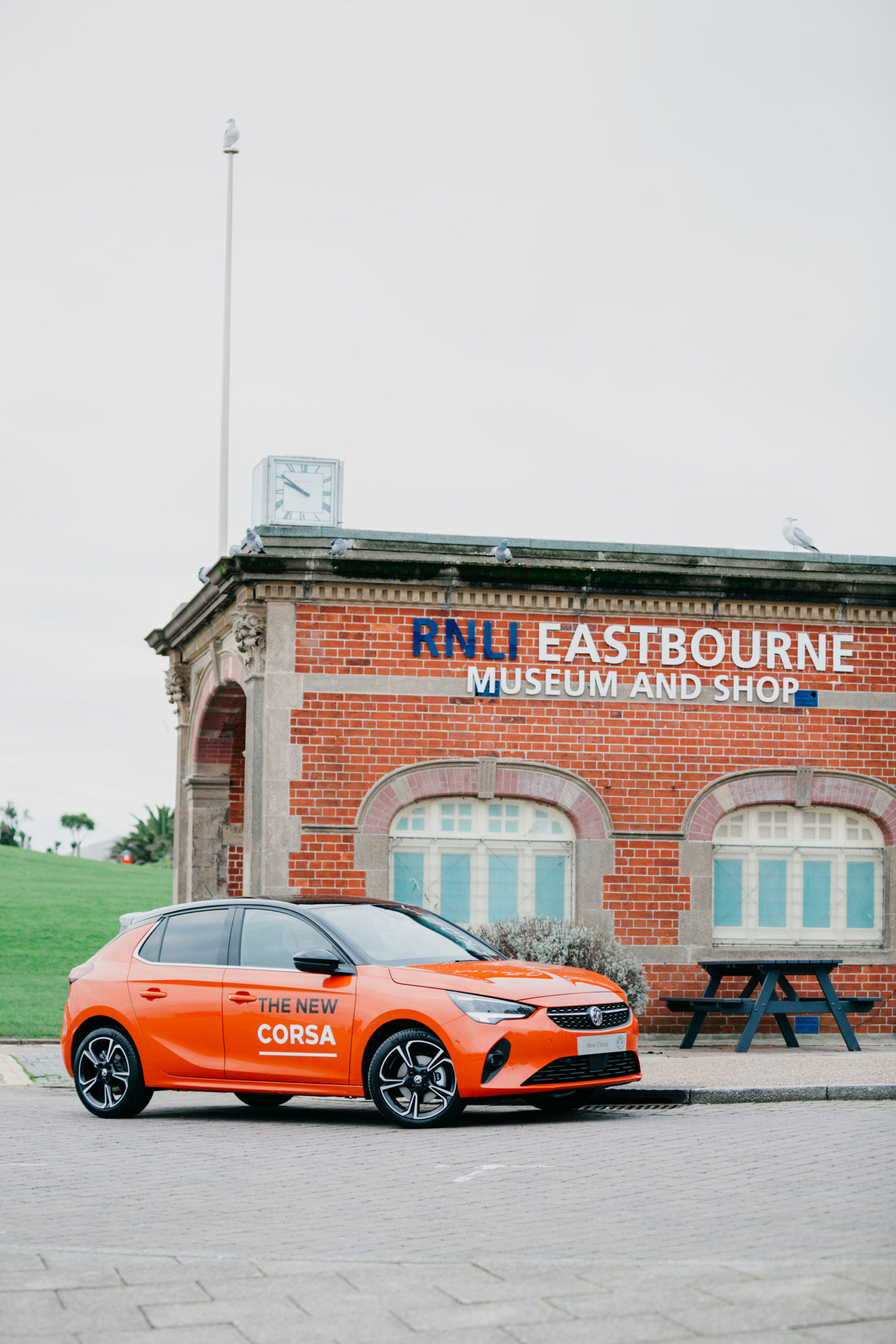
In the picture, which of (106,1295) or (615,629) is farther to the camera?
(615,629)

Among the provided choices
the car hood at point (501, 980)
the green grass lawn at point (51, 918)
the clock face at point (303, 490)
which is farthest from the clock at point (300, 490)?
the car hood at point (501, 980)

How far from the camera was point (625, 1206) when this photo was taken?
7246 millimetres

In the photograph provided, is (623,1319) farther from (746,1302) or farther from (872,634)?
(872,634)

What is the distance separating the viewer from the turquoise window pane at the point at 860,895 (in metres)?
17.8

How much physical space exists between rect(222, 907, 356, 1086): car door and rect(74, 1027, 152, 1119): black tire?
0.87 m

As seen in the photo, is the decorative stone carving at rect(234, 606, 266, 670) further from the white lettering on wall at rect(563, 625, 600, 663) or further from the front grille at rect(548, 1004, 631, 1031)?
the front grille at rect(548, 1004, 631, 1031)

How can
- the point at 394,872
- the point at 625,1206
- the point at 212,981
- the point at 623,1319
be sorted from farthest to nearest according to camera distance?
the point at 394,872 < the point at 212,981 < the point at 625,1206 < the point at 623,1319

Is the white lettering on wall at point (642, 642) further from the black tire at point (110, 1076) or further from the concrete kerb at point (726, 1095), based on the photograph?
the black tire at point (110, 1076)

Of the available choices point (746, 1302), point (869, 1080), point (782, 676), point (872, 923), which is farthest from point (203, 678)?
point (746, 1302)

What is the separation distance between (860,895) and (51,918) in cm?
2457

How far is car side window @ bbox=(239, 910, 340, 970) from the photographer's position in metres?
11.2

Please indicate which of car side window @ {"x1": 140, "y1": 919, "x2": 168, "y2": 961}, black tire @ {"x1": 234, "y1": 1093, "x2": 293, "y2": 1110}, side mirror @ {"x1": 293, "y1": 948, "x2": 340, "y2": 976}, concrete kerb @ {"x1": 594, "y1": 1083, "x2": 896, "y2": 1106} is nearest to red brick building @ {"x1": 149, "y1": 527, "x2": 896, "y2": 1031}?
black tire @ {"x1": 234, "y1": 1093, "x2": 293, "y2": 1110}

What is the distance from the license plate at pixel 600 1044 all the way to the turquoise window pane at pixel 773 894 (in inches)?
283

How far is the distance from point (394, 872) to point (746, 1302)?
39.2ft
